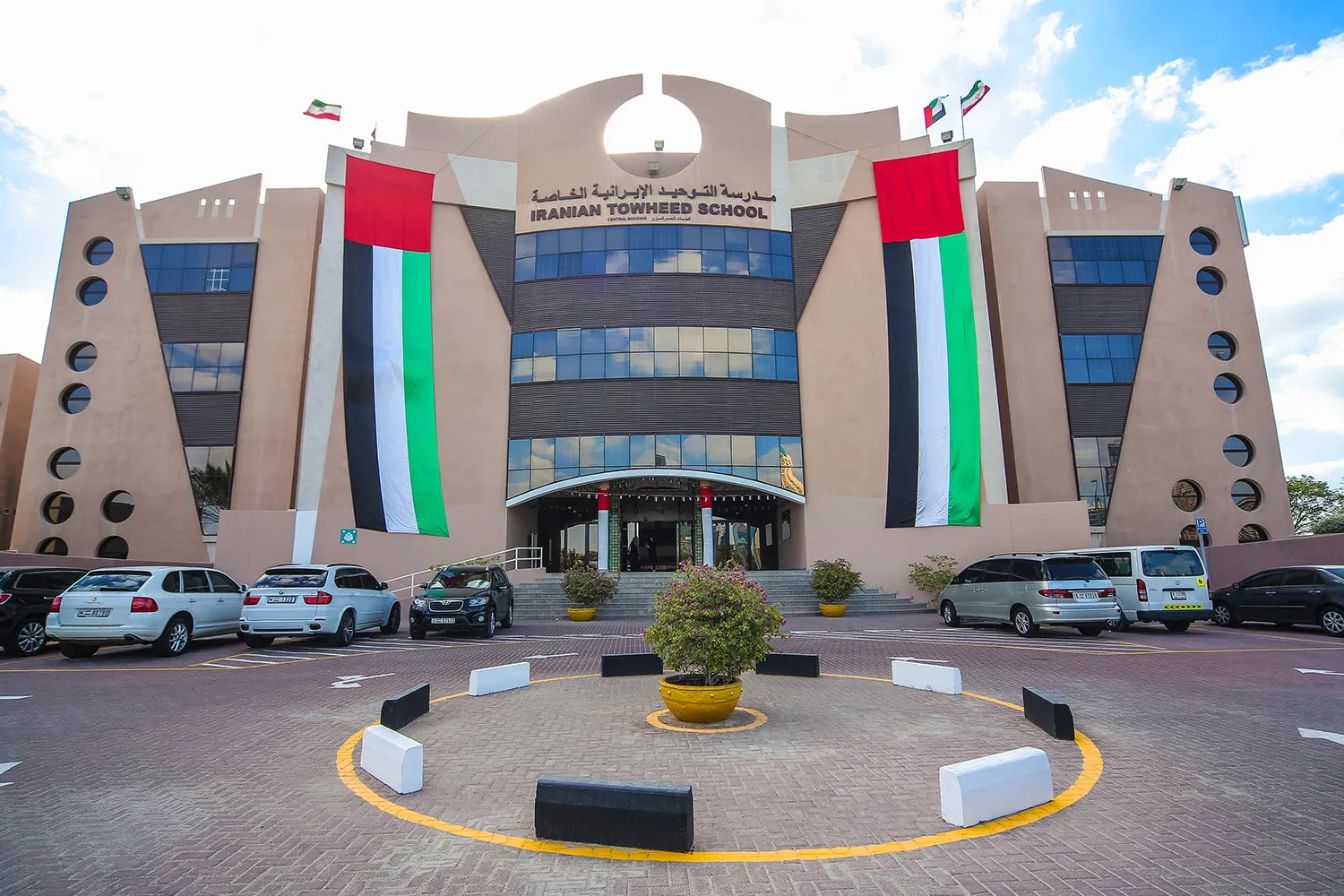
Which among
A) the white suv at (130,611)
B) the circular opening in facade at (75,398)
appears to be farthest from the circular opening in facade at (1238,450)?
the circular opening in facade at (75,398)

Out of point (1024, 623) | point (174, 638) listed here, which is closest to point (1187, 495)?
point (1024, 623)

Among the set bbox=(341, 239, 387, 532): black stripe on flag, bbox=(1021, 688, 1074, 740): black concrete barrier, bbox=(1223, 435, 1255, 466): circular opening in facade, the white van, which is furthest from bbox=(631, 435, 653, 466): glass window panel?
bbox=(1223, 435, 1255, 466): circular opening in facade

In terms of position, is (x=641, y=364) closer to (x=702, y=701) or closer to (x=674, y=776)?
(x=702, y=701)

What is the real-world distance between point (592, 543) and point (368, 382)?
11.7 m

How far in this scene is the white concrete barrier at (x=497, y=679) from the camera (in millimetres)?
9031

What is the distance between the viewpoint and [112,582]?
12.4m

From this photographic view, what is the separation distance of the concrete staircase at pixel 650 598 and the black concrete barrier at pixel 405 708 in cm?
1515

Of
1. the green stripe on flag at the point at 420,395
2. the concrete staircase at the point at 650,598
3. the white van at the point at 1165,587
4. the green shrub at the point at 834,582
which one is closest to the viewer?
the white van at the point at 1165,587

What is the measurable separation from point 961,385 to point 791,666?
20.6m

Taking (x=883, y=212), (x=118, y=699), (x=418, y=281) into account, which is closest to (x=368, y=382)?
(x=418, y=281)

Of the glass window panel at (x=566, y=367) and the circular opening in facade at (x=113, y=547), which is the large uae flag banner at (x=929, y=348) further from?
the circular opening in facade at (x=113, y=547)

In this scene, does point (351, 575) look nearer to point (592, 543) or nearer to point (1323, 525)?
point (592, 543)

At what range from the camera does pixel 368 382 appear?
27516mm

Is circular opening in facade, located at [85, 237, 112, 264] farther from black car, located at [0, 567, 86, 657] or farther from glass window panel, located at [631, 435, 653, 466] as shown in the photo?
glass window panel, located at [631, 435, 653, 466]
